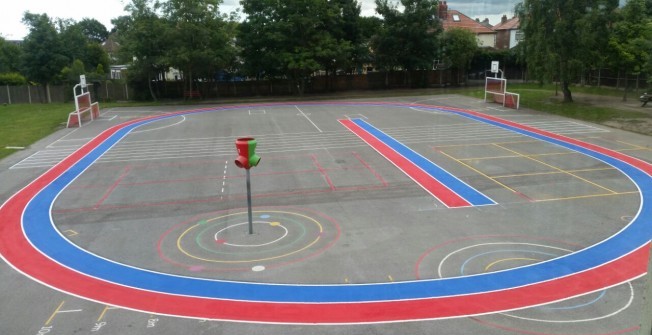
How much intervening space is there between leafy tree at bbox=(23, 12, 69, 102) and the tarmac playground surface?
101 feet

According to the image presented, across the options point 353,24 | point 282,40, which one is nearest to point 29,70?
point 282,40

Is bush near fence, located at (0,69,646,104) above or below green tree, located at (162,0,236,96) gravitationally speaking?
below

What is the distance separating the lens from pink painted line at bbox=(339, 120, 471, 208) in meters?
16.7

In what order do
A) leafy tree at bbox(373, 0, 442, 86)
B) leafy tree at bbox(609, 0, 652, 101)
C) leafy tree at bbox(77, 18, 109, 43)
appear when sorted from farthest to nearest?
leafy tree at bbox(77, 18, 109, 43) < leafy tree at bbox(373, 0, 442, 86) < leafy tree at bbox(609, 0, 652, 101)

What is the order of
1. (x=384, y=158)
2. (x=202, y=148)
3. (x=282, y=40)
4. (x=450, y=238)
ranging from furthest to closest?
(x=282, y=40) < (x=202, y=148) < (x=384, y=158) < (x=450, y=238)

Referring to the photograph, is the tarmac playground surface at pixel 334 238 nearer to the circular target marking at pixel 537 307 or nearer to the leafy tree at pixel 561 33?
the circular target marking at pixel 537 307

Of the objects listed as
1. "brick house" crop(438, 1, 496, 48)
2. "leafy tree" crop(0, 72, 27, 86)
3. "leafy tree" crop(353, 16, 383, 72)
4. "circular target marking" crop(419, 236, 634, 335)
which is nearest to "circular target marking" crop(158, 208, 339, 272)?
"circular target marking" crop(419, 236, 634, 335)

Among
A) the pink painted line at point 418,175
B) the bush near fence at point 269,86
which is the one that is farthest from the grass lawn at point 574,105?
the pink painted line at point 418,175

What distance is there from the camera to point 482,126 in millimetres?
31344

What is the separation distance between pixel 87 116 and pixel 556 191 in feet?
107

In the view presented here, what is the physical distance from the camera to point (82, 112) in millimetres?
35750

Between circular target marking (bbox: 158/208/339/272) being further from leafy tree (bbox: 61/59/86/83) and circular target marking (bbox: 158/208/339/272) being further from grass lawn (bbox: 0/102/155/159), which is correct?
leafy tree (bbox: 61/59/86/83)

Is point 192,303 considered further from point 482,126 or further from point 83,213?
point 482,126

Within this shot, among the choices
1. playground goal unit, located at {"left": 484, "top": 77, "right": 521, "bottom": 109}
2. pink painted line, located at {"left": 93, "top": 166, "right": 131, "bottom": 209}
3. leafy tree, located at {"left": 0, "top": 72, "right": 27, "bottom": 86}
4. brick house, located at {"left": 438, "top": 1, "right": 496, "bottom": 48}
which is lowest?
pink painted line, located at {"left": 93, "top": 166, "right": 131, "bottom": 209}
